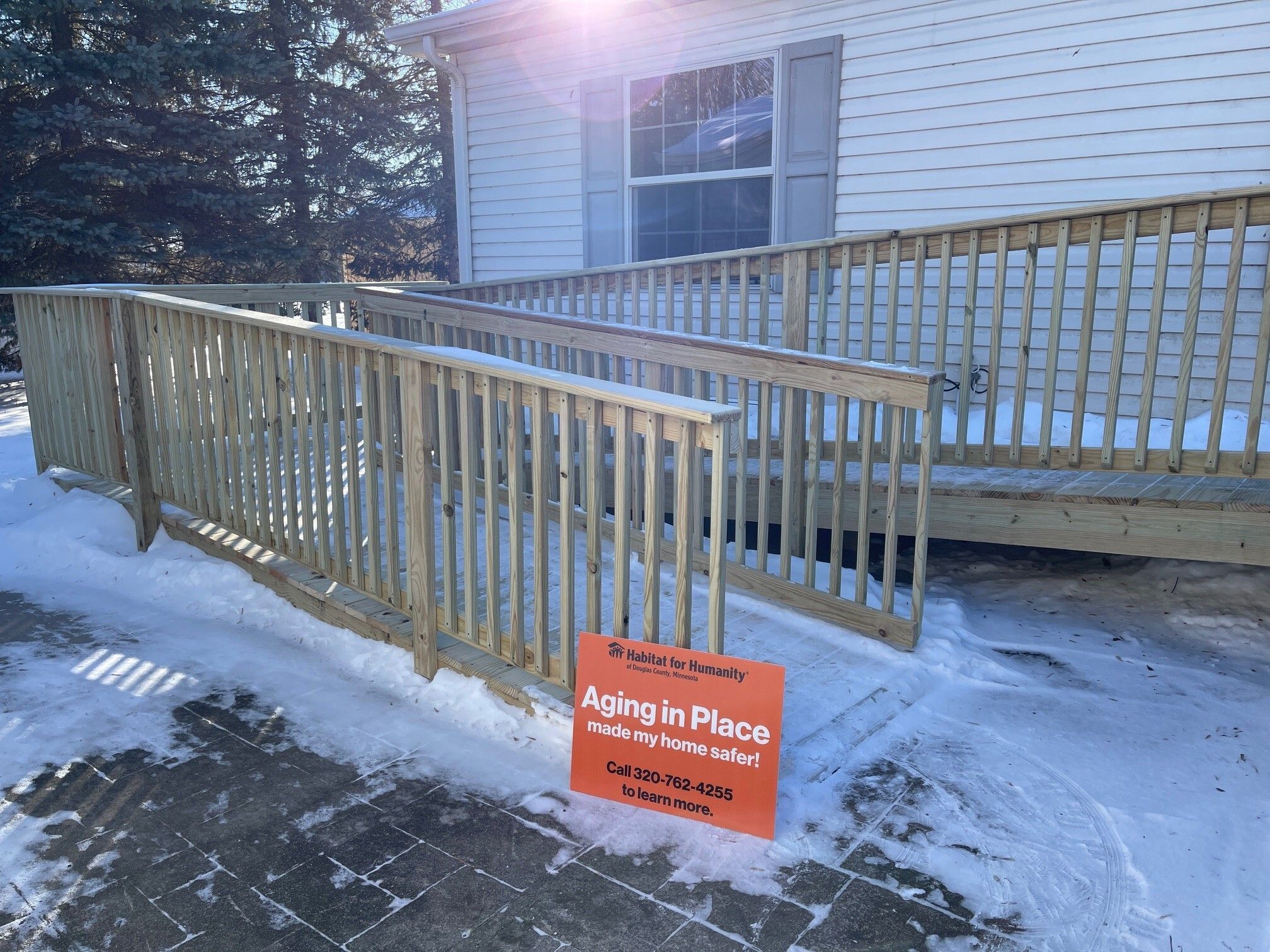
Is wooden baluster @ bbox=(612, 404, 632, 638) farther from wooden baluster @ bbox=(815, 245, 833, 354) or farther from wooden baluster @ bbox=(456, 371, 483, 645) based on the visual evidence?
wooden baluster @ bbox=(815, 245, 833, 354)

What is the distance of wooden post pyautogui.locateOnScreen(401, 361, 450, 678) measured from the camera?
10.3ft

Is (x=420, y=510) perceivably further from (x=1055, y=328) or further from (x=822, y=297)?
(x=1055, y=328)

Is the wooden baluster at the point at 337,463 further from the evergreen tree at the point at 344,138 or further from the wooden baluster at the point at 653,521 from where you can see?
the evergreen tree at the point at 344,138

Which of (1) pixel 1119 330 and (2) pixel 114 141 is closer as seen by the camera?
(1) pixel 1119 330

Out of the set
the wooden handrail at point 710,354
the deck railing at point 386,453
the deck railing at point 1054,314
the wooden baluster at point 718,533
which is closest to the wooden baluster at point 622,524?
the deck railing at point 386,453

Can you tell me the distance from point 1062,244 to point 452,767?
3217 millimetres

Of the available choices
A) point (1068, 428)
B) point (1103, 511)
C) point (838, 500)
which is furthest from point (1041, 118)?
point (838, 500)

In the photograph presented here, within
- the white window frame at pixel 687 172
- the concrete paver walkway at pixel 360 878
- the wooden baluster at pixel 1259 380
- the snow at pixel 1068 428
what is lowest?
the concrete paver walkway at pixel 360 878

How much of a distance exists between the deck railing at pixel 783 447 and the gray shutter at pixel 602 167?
10.1 ft

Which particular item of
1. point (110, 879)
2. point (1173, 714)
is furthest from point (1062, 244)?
point (110, 879)

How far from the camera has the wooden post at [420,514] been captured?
3.15 metres

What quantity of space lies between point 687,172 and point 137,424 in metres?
4.52

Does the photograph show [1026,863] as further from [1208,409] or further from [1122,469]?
[1208,409]

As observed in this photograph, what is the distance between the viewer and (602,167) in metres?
7.95
